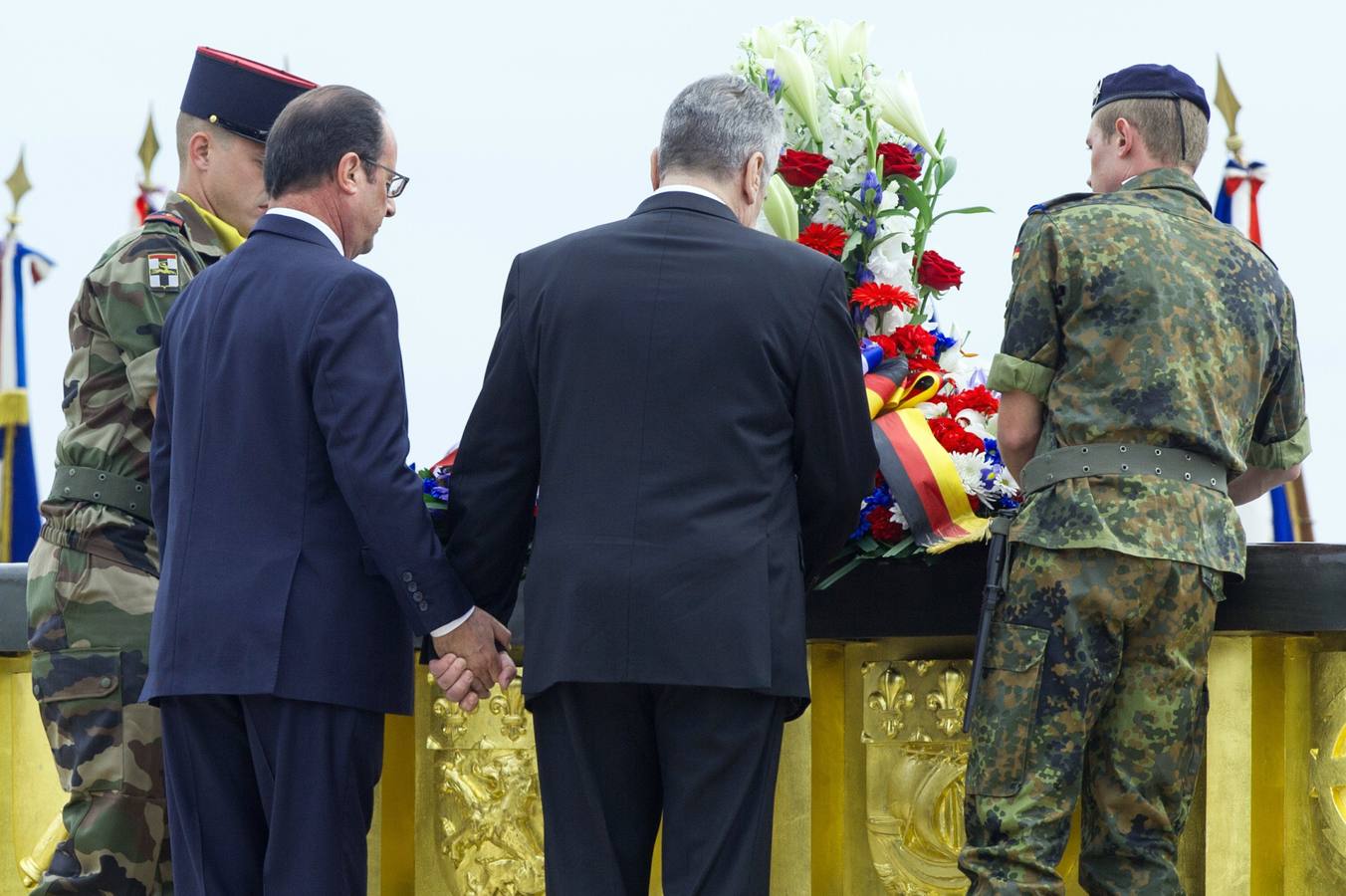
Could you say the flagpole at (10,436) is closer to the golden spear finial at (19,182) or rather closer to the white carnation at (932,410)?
the golden spear finial at (19,182)

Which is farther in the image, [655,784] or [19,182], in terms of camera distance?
[19,182]

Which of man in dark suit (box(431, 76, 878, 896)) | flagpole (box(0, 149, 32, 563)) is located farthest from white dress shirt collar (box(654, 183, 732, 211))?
flagpole (box(0, 149, 32, 563))

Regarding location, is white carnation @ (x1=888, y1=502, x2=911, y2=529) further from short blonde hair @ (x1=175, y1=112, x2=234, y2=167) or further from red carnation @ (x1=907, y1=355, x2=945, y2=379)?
short blonde hair @ (x1=175, y1=112, x2=234, y2=167)

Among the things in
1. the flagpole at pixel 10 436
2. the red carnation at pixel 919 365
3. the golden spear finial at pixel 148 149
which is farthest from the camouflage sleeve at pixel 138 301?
the golden spear finial at pixel 148 149

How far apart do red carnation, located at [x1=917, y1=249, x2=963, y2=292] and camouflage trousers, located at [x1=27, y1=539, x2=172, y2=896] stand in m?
1.77

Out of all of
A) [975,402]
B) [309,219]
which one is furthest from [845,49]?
[309,219]

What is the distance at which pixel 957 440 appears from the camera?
3.33 m

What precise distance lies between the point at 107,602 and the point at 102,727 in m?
0.21

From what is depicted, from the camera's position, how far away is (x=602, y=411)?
2596 millimetres

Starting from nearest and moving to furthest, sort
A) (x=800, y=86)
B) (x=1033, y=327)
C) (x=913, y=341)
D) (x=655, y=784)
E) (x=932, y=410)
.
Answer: (x=655, y=784) < (x=1033, y=327) < (x=932, y=410) < (x=913, y=341) < (x=800, y=86)

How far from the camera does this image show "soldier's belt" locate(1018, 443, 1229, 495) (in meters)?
2.82

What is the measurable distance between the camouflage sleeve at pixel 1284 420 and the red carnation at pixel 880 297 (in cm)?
80

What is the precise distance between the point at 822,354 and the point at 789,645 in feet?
1.47

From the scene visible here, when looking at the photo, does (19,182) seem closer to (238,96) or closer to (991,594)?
(238,96)
